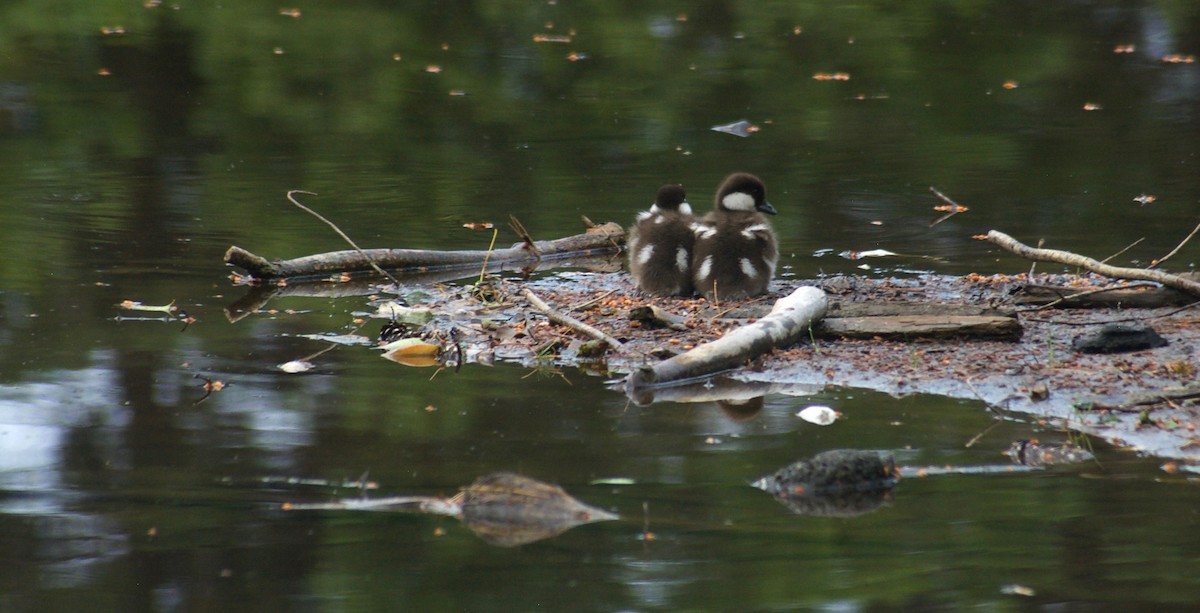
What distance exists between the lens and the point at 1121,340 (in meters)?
6.61

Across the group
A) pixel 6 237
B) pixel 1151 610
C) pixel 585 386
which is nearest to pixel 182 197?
pixel 6 237

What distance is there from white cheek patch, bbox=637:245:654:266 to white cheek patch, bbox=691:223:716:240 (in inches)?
10.9

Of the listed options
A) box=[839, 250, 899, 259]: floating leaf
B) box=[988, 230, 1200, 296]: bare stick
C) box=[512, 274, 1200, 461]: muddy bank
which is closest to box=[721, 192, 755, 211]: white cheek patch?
box=[512, 274, 1200, 461]: muddy bank

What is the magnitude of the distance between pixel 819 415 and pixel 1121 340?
1.63 meters

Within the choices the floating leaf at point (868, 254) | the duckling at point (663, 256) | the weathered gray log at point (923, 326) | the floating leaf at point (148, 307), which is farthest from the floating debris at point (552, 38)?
the weathered gray log at point (923, 326)

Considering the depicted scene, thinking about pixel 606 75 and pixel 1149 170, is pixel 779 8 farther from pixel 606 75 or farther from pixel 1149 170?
pixel 1149 170

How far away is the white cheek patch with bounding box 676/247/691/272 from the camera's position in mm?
8070

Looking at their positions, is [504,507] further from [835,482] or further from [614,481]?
[835,482]

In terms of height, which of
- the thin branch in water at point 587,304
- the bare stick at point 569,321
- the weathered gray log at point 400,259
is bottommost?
the weathered gray log at point 400,259

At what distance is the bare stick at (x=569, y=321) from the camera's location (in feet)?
22.8

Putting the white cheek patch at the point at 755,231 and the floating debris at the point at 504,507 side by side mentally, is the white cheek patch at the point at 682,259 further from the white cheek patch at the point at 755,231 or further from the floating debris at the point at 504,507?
the floating debris at the point at 504,507

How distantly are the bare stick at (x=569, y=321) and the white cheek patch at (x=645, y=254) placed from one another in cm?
73

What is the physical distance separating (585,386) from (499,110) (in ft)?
29.9

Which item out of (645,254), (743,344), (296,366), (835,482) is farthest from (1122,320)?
(296,366)
